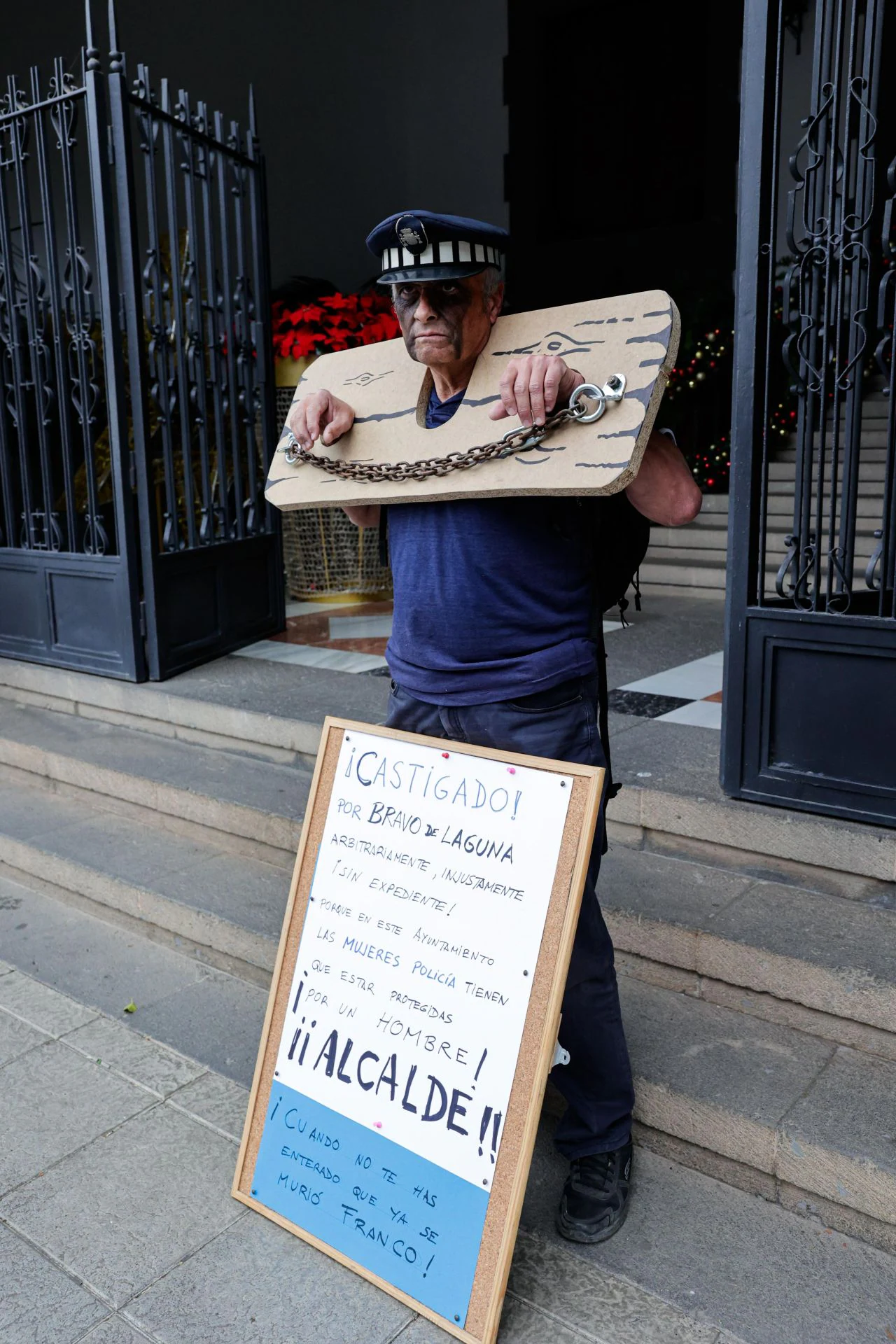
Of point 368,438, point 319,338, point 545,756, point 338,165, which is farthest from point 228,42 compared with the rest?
point 545,756

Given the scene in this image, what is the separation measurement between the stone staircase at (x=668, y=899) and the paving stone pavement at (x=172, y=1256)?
375 millimetres

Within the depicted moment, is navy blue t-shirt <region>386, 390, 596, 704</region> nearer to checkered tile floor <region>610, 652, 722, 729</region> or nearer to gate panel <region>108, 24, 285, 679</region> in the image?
checkered tile floor <region>610, 652, 722, 729</region>

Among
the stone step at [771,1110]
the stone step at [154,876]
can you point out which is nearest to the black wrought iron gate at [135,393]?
the stone step at [154,876]

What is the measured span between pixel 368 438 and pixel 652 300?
534 millimetres

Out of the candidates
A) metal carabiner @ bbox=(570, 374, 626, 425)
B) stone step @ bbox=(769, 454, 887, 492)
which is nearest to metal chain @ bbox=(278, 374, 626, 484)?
metal carabiner @ bbox=(570, 374, 626, 425)

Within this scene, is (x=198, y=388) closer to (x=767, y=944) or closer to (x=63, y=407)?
(x=63, y=407)

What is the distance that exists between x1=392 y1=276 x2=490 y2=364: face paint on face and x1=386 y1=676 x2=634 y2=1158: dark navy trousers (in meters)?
0.58

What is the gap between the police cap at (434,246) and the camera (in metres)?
1.57

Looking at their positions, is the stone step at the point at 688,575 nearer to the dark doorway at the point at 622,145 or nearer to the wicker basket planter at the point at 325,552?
the wicker basket planter at the point at 325,552

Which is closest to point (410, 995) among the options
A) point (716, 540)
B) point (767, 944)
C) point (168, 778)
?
point (767, 944)

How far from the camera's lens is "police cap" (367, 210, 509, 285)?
5.15 feet

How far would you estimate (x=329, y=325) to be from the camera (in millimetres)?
5547

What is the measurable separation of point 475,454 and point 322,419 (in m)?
0.37

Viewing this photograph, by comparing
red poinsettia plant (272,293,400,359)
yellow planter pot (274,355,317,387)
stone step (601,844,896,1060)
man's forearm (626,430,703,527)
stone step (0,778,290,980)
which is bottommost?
stone step (0,778,290,980)
